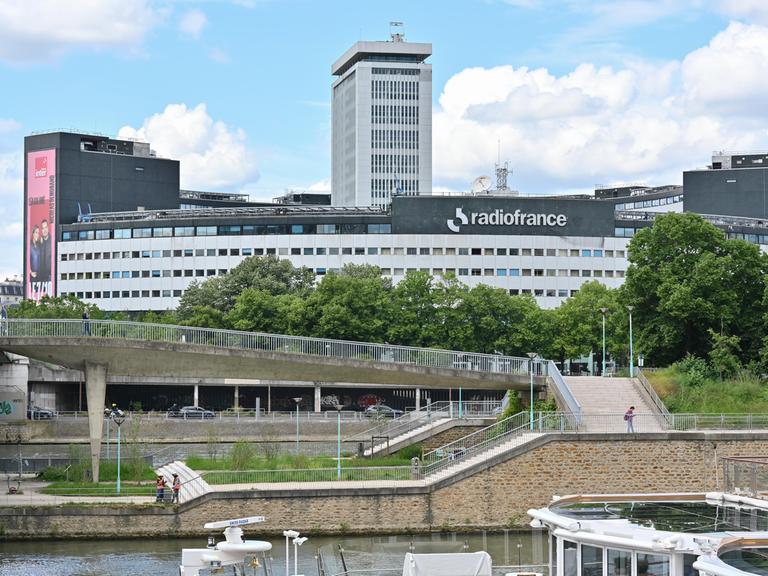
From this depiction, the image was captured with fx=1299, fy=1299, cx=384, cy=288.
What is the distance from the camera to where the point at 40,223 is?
162 m

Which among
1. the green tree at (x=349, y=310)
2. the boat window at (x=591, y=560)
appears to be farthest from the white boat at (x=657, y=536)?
the green tree at (x=349, y=310)

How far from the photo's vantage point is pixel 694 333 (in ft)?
227

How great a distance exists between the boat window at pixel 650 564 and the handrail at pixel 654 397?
95.7 feet

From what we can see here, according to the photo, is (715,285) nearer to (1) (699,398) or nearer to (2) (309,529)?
(1) (699,398)

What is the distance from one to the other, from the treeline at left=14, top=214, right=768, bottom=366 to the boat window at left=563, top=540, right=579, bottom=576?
39815 mm

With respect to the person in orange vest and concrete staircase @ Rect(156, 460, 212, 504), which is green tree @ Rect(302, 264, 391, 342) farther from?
the person in orange vest

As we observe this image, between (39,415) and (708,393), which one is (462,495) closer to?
(708,393)

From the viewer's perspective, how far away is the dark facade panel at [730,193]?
167 meters

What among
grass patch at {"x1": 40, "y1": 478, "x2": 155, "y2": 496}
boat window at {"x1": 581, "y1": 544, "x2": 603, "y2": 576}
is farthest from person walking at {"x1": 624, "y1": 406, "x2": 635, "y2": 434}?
boat window at {"x1": 581, "y1": 544, "x2": 603, "y2": 576}

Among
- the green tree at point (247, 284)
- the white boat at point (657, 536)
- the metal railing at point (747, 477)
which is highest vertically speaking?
the green tree at point (247, 284)

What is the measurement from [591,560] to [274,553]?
18.7 metres

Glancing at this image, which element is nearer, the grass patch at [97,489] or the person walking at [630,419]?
the grass patch at [97,489]

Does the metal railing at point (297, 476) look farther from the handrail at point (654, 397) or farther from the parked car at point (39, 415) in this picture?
the parked car at point (39, 415)

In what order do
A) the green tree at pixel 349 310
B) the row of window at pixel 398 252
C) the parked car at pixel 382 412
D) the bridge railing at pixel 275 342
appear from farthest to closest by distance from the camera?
the row of window at pixel 398 252
the green tree at pixel 349 310
the parked car at pixel 382 412
the bridge railing at pixel 275 342
